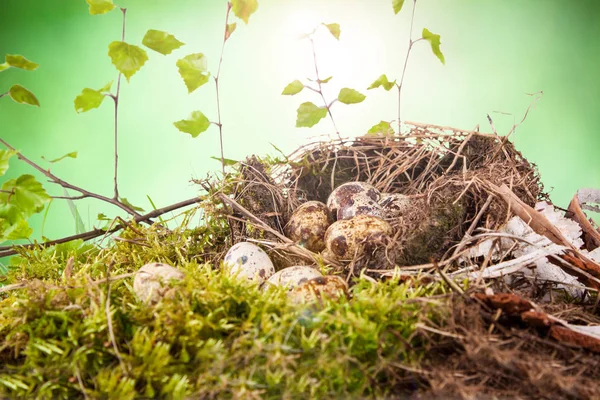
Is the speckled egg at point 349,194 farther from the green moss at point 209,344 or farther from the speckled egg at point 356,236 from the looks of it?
the green moss at point 209,344

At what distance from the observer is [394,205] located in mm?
1592

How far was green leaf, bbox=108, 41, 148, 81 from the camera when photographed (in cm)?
150

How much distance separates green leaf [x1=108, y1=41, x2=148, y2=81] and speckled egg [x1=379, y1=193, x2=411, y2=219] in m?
0.88

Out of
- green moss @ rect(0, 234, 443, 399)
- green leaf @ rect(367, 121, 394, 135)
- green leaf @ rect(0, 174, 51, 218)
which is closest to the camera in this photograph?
green moss @ rect(0, 234, 443, 399)

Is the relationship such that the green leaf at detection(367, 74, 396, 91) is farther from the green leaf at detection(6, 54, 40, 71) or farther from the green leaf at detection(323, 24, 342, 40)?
the green leaf at detection(6, 54, 40, 71)

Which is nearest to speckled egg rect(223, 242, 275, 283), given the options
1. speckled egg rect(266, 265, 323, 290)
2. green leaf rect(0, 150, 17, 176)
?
speckled egg rect(266, 265, 323, 290)

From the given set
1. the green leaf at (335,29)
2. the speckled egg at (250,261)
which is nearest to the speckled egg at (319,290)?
the speckled egg at (250,261)

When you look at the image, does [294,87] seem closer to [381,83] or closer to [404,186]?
[381,83]

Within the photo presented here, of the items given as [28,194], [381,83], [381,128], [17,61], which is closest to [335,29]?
[381,83]

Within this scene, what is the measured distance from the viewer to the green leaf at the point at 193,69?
1.63 m

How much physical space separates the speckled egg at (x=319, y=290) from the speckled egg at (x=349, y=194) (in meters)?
0.53

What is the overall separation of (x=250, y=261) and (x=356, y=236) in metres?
0.31

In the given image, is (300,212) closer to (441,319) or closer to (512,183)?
(512,183)

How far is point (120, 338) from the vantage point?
91 centimetres
